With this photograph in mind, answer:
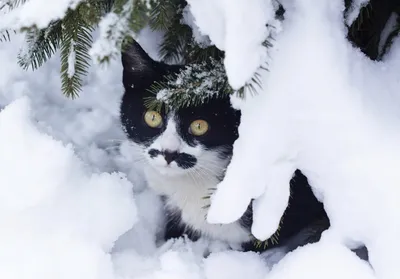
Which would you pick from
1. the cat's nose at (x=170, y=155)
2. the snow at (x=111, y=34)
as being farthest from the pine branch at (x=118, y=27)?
the cat's nose at (x=170, y=155)

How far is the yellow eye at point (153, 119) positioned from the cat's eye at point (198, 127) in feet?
0.36

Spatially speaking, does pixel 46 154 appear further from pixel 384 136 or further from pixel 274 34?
pixel 384 136

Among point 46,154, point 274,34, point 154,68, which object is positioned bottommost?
point 46,154

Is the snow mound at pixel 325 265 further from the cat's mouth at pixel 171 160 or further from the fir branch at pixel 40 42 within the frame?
the fir branch at pixel 40 42

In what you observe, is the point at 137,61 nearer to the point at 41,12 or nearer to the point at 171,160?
the point at 171,160

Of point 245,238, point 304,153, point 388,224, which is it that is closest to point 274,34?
point 304,153

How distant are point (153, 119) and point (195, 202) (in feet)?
1.23

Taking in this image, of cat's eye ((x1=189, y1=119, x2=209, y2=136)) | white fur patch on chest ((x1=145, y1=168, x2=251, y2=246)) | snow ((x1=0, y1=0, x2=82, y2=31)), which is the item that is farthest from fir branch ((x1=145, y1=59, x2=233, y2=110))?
white fur patch on chest ((x1=145, y1=168, x2=251, y2=246))

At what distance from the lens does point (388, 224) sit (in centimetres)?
119

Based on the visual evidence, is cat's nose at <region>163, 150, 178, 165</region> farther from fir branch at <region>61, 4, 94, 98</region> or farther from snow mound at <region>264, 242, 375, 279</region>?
snow mound at <region>264, 242, 375, 279</region>

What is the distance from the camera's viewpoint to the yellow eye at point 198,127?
165 centimetres

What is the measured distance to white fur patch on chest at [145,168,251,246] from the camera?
182cm

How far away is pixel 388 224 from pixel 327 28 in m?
0.49

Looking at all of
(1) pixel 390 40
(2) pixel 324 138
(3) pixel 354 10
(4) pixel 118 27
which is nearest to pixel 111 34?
(4) pixel 118 27
